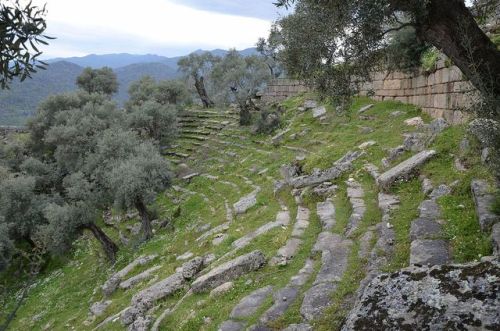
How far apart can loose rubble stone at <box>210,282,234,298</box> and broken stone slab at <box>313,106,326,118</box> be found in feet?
78.3

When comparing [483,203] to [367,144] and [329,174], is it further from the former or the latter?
[367,144]

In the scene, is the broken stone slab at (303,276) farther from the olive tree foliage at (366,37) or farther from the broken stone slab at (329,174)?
the broken stone slab at (329,174)

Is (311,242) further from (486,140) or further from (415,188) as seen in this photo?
(486,140)

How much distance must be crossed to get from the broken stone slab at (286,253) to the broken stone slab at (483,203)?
4.74m

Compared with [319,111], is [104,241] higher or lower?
lower

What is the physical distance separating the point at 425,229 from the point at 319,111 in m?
25.5

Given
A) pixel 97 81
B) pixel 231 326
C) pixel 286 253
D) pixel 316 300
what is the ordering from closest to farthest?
1. pixel 316 300
2. pixel 231 326
3. pixel 286 253
4. pixel 97 81

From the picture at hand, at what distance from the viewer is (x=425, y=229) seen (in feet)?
31.4

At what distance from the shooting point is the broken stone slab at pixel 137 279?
54.3 ft

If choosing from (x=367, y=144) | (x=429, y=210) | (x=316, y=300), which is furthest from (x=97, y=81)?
(x=316, y=300)

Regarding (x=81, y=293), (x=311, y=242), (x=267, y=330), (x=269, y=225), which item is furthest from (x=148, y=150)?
(x=267, y=330)

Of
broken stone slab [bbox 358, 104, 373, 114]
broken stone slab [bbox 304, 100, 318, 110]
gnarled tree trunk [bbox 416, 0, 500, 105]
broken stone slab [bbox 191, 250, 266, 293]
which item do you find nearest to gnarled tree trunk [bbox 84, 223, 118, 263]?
broken stone slab [bbox 191, 250, 266, 293]

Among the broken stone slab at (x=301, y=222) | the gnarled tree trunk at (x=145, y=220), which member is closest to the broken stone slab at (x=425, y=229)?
the broken stone slab at (x=301, y=222)

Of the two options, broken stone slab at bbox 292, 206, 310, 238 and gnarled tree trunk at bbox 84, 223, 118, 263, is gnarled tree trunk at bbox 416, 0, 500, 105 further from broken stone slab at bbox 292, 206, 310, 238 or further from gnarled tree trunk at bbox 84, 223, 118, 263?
gnarled tree trunk at bbox 84, 223, 118, 263
